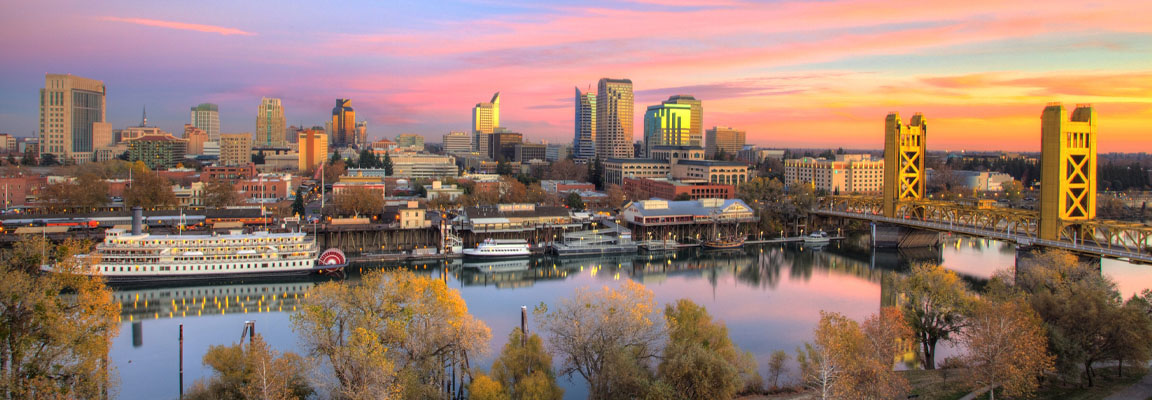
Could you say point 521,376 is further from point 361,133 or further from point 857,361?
point 361,133

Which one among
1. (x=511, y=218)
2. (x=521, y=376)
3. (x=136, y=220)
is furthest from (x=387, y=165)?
(x=521, y=376)

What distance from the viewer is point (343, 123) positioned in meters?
128

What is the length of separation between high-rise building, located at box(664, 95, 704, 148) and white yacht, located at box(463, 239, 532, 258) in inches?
2542

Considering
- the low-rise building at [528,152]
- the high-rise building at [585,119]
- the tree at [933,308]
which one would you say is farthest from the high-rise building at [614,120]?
the tree at [933,308]

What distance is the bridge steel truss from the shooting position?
1867cm

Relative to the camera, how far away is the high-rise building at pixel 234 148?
65.6 meters

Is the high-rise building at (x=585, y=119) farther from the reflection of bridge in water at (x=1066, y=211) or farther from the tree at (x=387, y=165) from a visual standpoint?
the reflection of bridge in water at (x=1066, y=211)

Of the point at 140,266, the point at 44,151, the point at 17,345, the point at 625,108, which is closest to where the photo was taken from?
the point at 17,345

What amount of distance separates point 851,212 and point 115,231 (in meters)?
27.5

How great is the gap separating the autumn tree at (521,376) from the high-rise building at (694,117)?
79.4 m

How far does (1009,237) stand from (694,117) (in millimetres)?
76748

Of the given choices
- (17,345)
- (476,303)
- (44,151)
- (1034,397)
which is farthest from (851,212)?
(44,151)

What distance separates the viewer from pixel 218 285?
67.2 feet

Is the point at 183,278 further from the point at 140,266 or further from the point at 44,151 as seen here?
the point at 44,151
